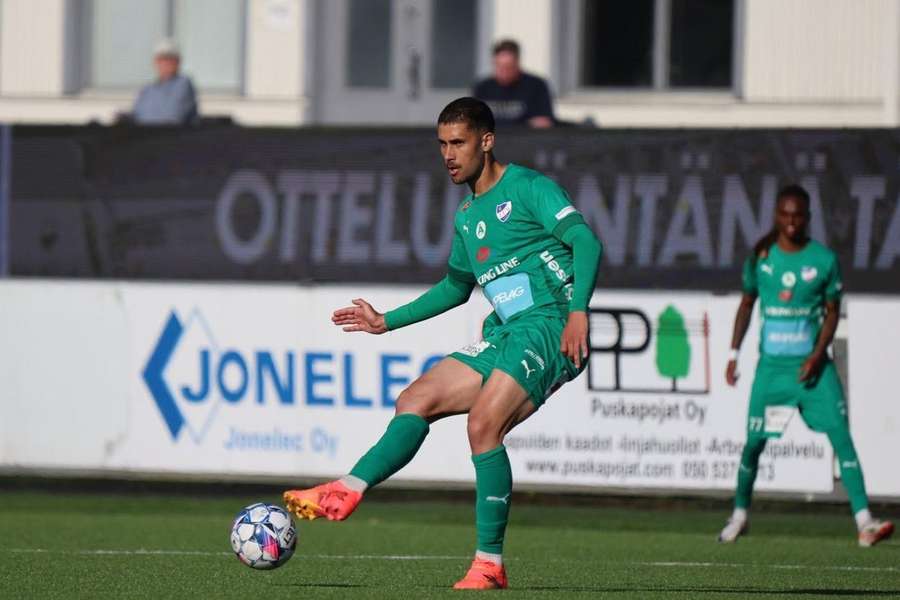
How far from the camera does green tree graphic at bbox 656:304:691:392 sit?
1391 cm

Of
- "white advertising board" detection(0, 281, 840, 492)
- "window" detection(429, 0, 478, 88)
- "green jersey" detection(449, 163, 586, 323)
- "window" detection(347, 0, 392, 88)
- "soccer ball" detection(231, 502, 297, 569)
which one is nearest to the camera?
"soccer ball" detection(231, 502, 297, 569)

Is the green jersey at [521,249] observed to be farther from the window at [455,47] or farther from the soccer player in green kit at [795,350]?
the window at [455,47]

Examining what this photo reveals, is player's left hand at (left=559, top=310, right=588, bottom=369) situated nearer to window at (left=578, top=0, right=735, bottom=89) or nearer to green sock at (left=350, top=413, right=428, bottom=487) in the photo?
green sock at (left=350, top=413, right=428, bottom=487)

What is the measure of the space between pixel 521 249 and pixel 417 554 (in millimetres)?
2968

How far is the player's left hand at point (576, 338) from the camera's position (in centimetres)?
780

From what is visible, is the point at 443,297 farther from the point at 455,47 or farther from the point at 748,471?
the point at 455,47

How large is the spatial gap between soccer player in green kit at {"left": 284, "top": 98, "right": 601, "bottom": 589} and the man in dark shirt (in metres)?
8.27

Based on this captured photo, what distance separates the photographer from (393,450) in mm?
8070

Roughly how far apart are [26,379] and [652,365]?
15.8 feet

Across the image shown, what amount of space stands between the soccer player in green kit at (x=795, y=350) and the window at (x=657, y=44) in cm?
→ 799

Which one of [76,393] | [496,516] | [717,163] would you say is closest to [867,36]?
[717,163]

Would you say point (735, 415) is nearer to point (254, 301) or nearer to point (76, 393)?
point (254, 301)

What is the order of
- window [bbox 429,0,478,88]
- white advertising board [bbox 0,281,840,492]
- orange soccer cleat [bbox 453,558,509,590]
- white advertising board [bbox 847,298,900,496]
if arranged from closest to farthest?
1. orange soccer cleat [bbox 453,558,509,590]
2. white advertising board [bbox 847,298,900,496]
3. white advertising board [bbox 0,281,840,492]
4. window [bbox 429,0,478,88]

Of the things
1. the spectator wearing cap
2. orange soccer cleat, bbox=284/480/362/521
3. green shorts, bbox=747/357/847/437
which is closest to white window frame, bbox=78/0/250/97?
the spectator wearing cap
